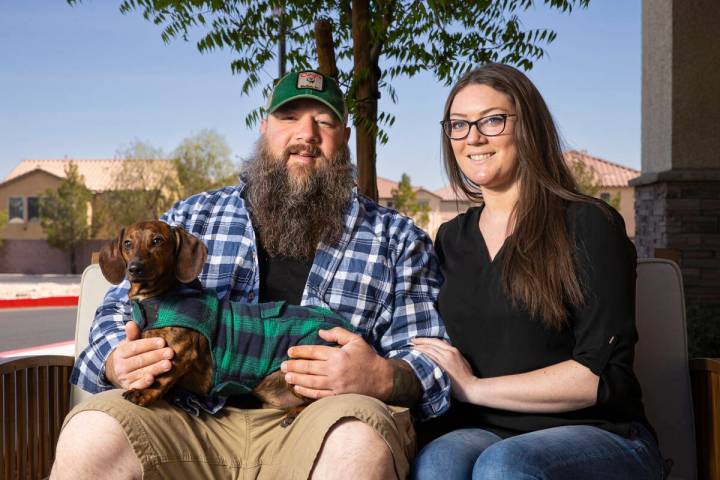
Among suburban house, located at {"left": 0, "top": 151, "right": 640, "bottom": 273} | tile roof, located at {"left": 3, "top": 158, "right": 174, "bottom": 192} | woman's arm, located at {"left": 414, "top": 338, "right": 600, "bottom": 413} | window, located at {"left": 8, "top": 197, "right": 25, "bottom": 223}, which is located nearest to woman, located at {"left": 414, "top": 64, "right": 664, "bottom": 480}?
woman's arm, located at {"left": 414, "top": 338, "right": 600, "bottom": 413}

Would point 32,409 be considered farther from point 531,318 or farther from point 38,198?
point 38,198

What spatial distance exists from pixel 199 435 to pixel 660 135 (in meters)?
8.51

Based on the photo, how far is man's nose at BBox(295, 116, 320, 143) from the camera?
3039 millimetres

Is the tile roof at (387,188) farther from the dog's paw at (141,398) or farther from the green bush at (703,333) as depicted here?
the dog's paw at (141,398)

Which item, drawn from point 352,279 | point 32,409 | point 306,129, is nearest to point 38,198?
point 32,409

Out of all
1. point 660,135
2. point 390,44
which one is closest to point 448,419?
point 390,44

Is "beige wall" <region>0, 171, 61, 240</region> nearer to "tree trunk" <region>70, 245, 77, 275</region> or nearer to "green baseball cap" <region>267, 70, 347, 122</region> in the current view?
"tree trunk" <region>70, 245, 77, 275</region>

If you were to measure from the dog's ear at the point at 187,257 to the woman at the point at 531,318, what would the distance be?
2.80 ft

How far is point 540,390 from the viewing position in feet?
7.72

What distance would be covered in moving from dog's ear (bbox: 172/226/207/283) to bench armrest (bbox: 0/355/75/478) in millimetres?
867

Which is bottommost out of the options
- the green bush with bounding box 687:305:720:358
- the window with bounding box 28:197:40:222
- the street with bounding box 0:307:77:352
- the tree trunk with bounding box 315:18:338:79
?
the street with bounding box 0:307:77:352

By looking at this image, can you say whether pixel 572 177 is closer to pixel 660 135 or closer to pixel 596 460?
pixel 596 460

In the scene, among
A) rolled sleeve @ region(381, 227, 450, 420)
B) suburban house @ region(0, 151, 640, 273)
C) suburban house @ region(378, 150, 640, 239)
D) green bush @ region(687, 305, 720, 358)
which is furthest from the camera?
suburban house @ region(378, 150, 640, 239)

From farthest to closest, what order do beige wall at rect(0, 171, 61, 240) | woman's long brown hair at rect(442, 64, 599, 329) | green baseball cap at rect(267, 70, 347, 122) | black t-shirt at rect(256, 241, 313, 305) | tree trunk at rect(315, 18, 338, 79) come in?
beige wall at rect(0, 171, 61, 240) < tree trunk at rect(315, 18, 338, 79) < green baseball cap at rect(267, 70, 347, 122) < black t-shirt at rect(256, 241, 313, 305) < woman's long brown hair at rect(442, 64, 599, 329)
